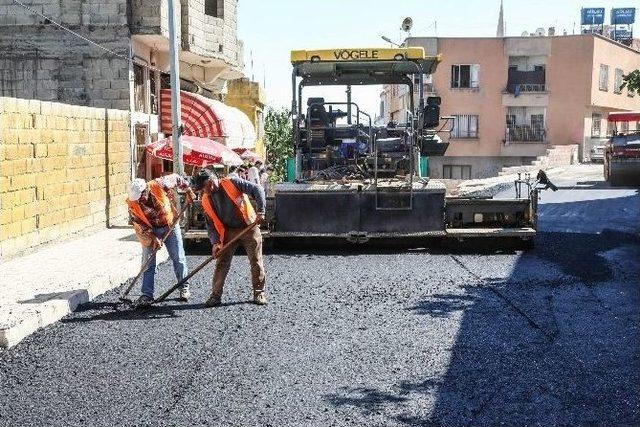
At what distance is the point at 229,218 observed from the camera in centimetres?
912

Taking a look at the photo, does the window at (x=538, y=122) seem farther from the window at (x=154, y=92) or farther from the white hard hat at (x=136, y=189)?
the white hard hat at (x=136, y=189)

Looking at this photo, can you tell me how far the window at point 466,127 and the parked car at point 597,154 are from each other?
22.3 feet

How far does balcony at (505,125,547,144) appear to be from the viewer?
4784 cm

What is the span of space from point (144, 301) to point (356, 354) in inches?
120

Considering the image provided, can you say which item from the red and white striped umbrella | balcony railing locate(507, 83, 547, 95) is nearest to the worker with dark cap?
the red and white striped umbrella

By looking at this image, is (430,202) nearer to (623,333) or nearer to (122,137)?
(623,333)

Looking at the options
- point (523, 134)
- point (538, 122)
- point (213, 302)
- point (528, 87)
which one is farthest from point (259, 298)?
point (538, 122)

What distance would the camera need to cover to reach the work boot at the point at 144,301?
8898 millimetres

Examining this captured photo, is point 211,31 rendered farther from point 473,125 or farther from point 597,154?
point 597,154

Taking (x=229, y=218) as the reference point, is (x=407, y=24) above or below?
above

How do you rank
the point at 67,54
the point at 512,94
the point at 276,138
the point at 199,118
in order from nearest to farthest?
the point at 67,54
the point at 199,118
the point at 276,138
the point at 512,94

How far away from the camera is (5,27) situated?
18.5 meters

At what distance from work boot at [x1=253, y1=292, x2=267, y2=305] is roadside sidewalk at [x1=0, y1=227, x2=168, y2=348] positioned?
1853 millimetres

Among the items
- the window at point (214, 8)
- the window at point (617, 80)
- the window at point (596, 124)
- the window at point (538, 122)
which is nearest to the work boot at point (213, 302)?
the window at point (214, 8)
